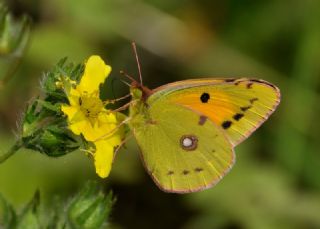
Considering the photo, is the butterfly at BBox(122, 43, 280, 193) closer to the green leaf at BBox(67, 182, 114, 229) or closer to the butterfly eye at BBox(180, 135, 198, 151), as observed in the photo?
the butterfly eye at BBox(180, 135, 198, 151)

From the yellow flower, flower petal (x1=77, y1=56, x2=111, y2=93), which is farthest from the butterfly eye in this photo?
flower petal (x1=77, y1=56, x2=111, y2=93)

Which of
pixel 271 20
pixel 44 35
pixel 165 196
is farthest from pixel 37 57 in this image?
pixel 271 20

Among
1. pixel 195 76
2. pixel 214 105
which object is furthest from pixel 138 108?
pixel 195 76

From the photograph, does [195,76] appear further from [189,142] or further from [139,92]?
[139,92]

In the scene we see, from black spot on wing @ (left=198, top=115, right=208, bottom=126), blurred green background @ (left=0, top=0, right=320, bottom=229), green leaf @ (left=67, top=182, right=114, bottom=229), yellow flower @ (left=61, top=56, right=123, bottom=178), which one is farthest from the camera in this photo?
blurred green background @ (left=0, top=0, right=320, bottom=229)

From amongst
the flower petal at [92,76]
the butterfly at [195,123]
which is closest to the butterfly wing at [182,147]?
the butterfly at [195,123]

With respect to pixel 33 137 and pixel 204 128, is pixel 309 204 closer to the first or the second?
pixel 204 128

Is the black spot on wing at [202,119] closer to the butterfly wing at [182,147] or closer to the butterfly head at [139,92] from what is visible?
the butterfly wing at [182,147]
